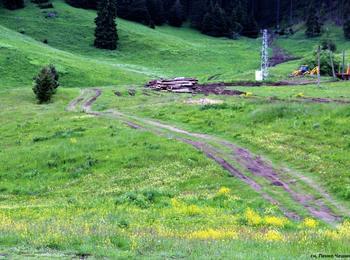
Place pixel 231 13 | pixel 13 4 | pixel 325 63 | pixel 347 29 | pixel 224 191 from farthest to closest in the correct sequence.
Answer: pixel 231 13
pixel 347 29
pixel 13 4
pixel 325 63
pixel 224 191

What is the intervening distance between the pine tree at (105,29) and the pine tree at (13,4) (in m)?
25.8

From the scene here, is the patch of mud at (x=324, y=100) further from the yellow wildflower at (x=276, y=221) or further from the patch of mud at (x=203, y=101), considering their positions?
the yellow wildflower at (x=276, y=221)

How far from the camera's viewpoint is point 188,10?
160875 millimetres

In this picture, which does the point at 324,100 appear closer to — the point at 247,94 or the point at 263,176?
the point at 247,94

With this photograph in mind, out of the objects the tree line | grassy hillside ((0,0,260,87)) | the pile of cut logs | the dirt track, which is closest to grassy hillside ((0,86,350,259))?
the dirt track

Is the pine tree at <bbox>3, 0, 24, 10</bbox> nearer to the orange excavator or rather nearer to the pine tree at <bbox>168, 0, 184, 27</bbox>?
the pine tree at <bbox>168, 0, 184, 27</bbox>

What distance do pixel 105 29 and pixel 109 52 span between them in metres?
5.29

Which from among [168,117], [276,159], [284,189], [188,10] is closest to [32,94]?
[168,117]

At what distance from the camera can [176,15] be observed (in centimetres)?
15275

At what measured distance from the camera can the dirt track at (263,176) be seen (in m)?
24.3

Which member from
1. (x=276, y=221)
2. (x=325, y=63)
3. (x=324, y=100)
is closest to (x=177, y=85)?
(x=324, y=100)

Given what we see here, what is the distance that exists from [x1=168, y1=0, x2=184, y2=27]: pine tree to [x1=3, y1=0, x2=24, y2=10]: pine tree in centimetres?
4089

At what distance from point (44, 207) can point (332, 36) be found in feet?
397

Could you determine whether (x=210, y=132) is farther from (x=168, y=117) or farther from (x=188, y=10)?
(x=188, y=10)
